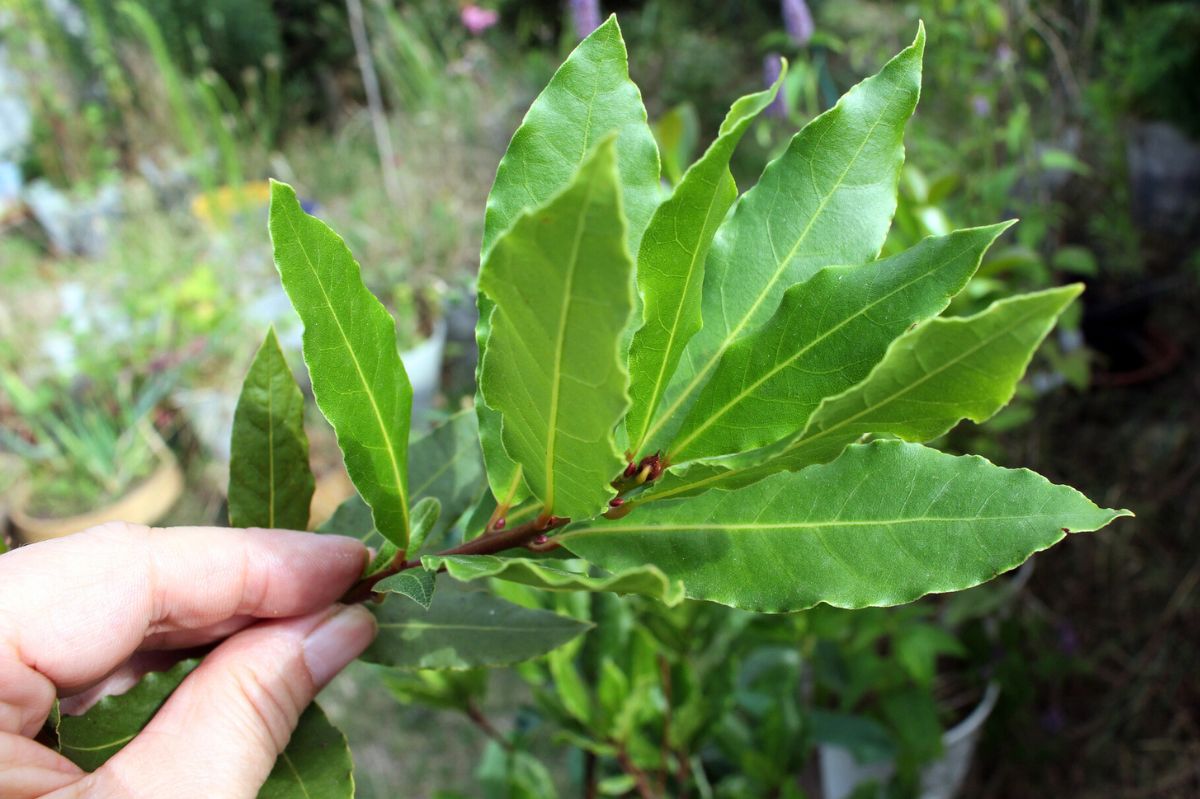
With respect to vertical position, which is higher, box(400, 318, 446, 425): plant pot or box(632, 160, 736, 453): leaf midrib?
box(632, 160, 736, 453): leaf midrib

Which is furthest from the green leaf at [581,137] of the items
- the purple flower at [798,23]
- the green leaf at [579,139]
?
the purple flower at [798,23]

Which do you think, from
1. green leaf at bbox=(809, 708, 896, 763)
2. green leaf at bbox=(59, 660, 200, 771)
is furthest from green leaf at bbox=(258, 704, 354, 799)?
green leaf at bbox=(809, 708, 896, 763)

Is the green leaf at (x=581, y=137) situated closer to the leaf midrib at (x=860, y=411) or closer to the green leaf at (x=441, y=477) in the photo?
the leaf midrib at (x=860, y=411)

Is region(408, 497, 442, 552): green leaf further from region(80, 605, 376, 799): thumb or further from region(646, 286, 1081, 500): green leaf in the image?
region(646, 286, 1081, 500): green leaf

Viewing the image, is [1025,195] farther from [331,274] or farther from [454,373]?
[454,373]

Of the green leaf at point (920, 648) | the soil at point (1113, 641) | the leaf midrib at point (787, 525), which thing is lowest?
the soil at point (1113, 641)

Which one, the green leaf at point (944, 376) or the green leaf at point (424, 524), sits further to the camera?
the green leaf at point (424, 524)

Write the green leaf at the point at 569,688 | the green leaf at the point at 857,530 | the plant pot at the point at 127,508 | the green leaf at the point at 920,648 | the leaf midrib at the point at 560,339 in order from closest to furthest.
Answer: the leaf midrib at the point at 560,339
the green leaf at the point at 857,530
the green leaf at the point at 569,688
the green leaf at the point at 920,648
the plant pot at the point at 127,508

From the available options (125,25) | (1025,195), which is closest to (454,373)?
(1025,195)

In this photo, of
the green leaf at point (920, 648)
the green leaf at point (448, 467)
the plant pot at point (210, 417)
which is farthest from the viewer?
the plant pot at point (210, 417)
